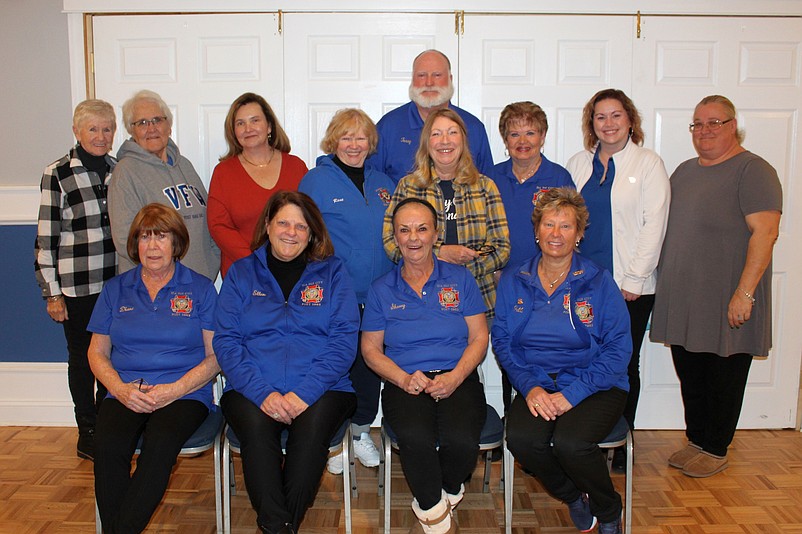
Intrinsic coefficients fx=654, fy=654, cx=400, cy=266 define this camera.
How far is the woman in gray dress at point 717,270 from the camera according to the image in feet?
9.96

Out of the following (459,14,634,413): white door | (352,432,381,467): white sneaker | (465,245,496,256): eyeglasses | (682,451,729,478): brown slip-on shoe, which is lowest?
(682,451,729,478): brown slip-on shoe

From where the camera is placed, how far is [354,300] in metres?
2.67

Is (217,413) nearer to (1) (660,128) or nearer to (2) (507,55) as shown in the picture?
(2) (507,55)

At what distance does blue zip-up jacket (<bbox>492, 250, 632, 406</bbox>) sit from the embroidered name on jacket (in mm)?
772

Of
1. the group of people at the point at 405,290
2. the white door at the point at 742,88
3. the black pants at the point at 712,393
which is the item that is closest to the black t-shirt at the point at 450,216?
the group of people at the point at 405,290

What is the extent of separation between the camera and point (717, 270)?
3.14 metres

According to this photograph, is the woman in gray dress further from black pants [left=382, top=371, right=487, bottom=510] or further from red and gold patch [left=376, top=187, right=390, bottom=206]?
red and gold patch [left=376, top=187, right=390, bottom=206]

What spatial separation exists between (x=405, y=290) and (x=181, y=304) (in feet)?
2.96

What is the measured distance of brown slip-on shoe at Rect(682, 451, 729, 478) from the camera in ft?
10.6

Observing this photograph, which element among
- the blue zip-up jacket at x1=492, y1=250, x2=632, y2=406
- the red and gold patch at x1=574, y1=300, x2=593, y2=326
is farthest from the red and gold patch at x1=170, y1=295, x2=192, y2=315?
the red and gold patch at x1=574, y1=300, x2=593, y2=326

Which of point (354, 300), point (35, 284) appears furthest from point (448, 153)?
point (35, 284)

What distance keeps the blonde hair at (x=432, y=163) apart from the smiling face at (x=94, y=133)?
1553mm

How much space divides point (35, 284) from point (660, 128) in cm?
376

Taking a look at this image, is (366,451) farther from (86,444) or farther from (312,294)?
(86,444)
